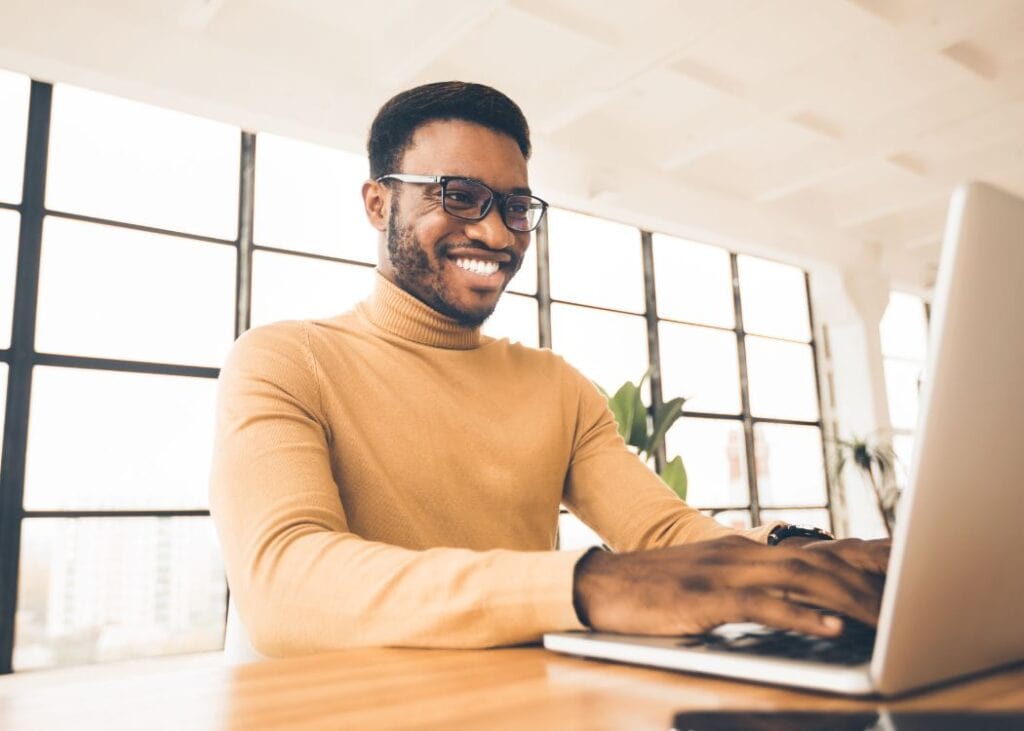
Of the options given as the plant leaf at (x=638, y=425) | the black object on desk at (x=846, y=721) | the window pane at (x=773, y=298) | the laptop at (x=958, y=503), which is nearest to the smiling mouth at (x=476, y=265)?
the laptop at (x=958, y=503)

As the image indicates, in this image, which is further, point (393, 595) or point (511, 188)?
point (511, 188)

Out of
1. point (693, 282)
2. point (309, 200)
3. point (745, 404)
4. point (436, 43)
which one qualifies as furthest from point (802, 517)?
point (436, 43)

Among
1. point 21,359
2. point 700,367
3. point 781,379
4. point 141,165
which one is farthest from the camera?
point 781,379

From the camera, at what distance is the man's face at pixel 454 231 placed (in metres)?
1.39

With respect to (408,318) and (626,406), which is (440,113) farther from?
(626,406)

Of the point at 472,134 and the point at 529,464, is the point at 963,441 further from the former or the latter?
the point at 472,134

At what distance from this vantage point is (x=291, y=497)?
2.89 ft

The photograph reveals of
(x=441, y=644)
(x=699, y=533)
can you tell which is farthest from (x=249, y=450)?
(x=699, y=533)

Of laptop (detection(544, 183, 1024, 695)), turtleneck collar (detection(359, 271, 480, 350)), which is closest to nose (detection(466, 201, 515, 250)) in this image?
turtleneck collar (detection(359, 271, 480, 350))

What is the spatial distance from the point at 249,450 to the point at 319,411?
0.24 meters

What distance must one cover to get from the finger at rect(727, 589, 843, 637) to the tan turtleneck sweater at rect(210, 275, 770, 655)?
14cm

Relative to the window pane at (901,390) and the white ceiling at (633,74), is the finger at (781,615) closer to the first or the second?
the white ceiling at (633,74)

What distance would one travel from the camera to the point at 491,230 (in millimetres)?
1396

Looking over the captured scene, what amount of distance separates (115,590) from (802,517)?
4.95m
